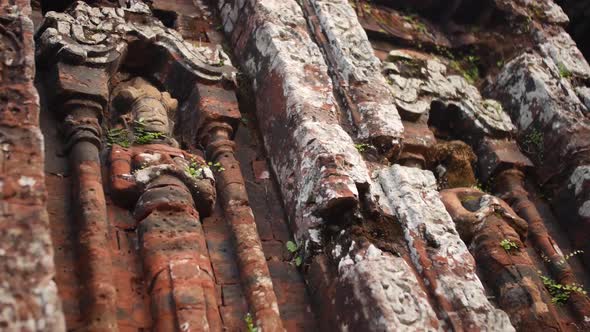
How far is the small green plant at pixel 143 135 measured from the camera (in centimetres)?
482

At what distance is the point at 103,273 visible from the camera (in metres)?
3.66

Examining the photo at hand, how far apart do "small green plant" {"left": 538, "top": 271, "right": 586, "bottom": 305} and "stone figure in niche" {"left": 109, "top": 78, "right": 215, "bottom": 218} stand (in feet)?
10.2

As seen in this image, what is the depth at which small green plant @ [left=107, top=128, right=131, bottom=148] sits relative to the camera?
15.7 feet

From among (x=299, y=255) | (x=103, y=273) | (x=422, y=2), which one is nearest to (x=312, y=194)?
(x=299, y=255)

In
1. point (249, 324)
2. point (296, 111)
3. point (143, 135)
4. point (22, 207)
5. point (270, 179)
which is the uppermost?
point (22, 207)

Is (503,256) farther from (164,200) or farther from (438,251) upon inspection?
(164,200)

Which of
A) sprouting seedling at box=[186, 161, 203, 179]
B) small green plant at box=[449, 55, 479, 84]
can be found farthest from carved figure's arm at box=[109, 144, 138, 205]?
small green plant at box=[449, 55, 479, 84]

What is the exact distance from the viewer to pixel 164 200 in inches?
166

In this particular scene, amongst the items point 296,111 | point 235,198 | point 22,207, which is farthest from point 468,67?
point 22,207

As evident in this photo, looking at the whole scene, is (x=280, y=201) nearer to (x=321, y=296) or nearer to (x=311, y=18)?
(x=321, y=296)

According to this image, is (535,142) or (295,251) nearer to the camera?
(295,251)

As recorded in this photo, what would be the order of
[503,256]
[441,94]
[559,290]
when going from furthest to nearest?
[441,94] < [559,290] < [503,256]

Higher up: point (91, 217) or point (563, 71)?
point (563, 71)

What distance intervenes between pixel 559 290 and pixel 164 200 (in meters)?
3.60
